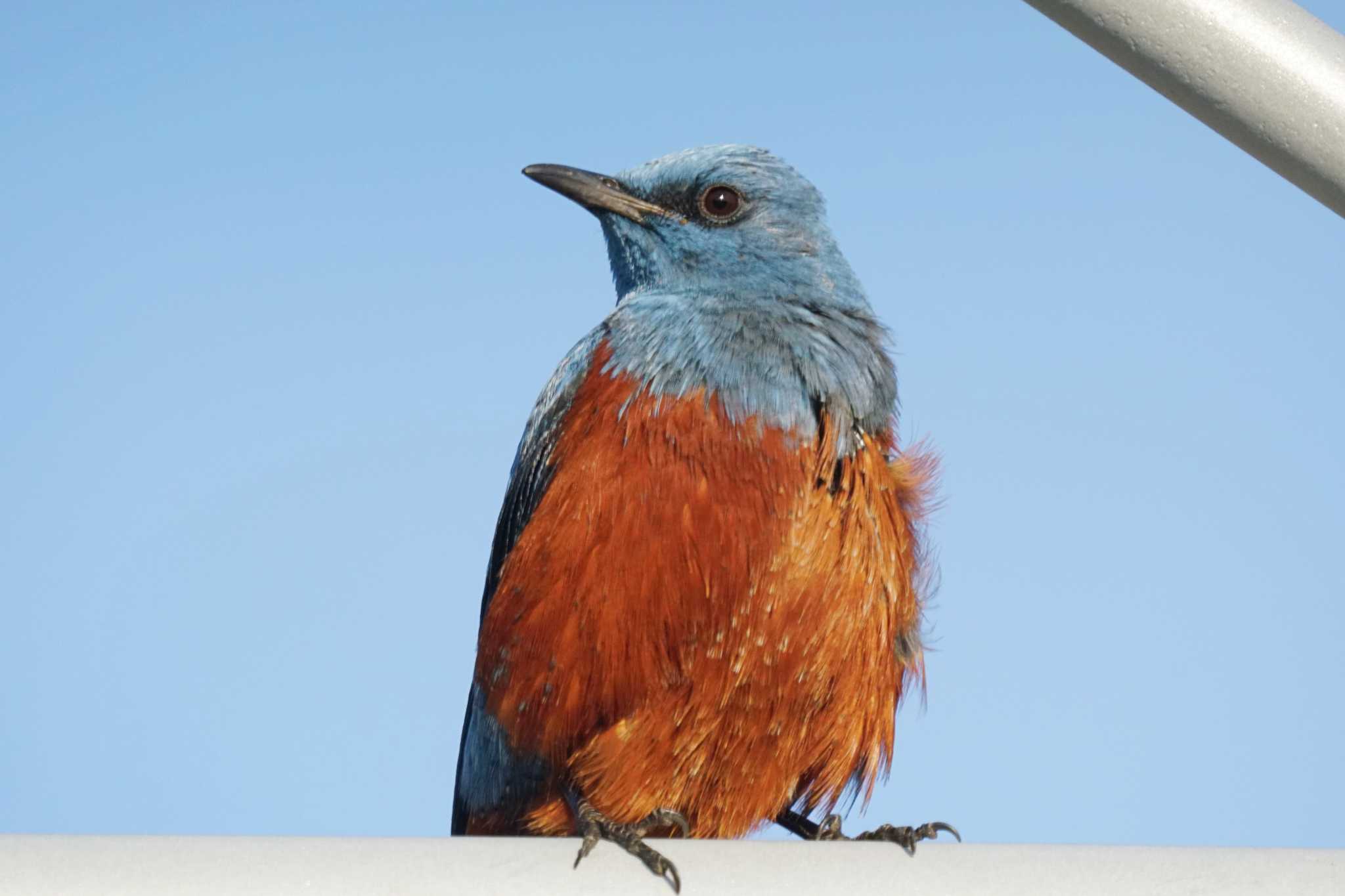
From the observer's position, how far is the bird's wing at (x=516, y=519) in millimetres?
5168

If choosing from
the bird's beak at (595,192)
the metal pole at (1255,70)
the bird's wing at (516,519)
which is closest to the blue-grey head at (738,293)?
the bird's beak at (595,192)

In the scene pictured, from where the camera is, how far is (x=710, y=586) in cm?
459

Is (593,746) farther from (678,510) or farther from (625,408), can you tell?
(625,408)

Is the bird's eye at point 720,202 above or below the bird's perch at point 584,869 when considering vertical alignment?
above

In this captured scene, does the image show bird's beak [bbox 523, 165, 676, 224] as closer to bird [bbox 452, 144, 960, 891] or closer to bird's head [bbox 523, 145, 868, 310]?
bird's head [bbox 523, 145, 868, 310]

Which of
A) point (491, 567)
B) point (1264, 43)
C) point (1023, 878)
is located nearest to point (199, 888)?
point (1023, 878)

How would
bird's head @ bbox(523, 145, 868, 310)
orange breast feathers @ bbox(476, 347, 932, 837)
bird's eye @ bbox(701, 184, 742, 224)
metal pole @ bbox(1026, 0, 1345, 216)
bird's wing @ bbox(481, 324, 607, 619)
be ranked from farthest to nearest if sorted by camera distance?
bird's eye @ bbox(701, 184, 742, 224) < bird's head @ bbox(523, 145, 868, 310) < bird's wing @ bbox(481, 324, 607, 619) < orange breast feathers @ bbox(476, 347, 932, 837) < metal pole @ bbox(1026, 0, 1345, 216)

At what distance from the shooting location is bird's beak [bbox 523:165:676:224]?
583cm

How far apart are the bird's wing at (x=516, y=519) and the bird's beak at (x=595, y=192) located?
2.00ft

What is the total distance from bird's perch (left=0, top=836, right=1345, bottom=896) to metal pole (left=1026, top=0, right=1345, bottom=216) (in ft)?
3.92

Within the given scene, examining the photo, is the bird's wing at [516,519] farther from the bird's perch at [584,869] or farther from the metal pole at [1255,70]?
the metal pole at [1255,70]

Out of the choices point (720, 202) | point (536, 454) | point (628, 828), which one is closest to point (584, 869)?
point (628, 828)

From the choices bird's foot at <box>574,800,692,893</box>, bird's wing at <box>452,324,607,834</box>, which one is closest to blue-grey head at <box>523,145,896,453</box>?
bird's wing at <box>452,324,607,834</box>

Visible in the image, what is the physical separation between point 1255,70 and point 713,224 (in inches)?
144
